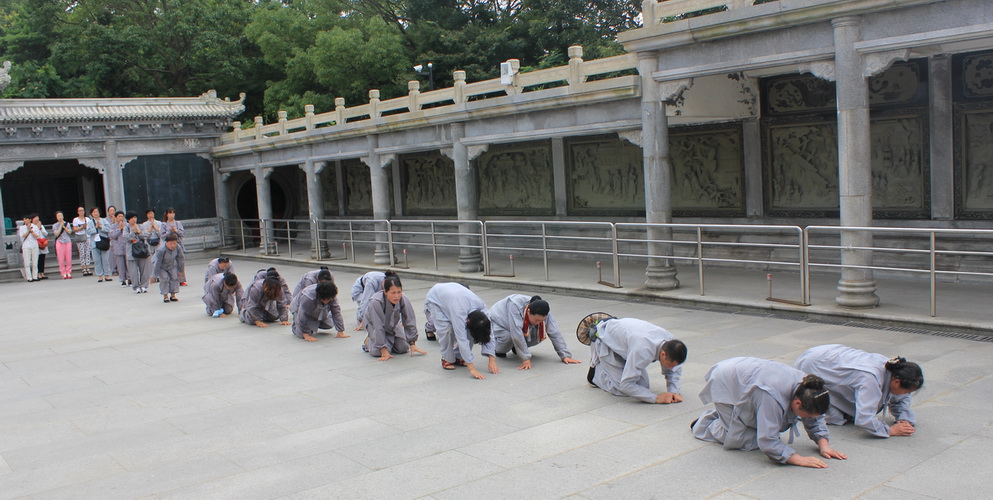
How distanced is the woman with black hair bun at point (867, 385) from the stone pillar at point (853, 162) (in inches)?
145

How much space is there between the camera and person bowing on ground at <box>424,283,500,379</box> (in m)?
7.09

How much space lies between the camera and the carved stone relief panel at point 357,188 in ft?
69.4

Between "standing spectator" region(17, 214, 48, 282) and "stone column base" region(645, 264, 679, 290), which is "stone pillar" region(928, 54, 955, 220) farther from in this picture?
"standing spectator" region(17, 214, 48, 282)

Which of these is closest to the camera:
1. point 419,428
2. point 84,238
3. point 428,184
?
point 419,428

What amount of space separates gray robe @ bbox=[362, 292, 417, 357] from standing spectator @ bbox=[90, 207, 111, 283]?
1065 centimetres

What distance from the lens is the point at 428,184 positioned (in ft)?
62.9

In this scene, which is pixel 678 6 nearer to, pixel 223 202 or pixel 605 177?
pixel 605 177

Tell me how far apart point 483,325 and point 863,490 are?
11.1 feet

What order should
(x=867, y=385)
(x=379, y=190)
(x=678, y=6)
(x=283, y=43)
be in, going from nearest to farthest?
(x=867, y=385) → (x=678, y=6) → (x=379, y=190) → (x=283, y=43)

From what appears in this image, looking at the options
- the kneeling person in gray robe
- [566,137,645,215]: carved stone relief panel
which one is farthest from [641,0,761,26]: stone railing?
the kneeling person in gray robe

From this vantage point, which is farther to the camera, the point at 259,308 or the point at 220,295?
the point at 220,295

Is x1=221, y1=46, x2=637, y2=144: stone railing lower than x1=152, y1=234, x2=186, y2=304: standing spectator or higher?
higher

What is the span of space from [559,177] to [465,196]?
7.25 ft

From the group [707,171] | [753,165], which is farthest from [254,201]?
[753,165]
